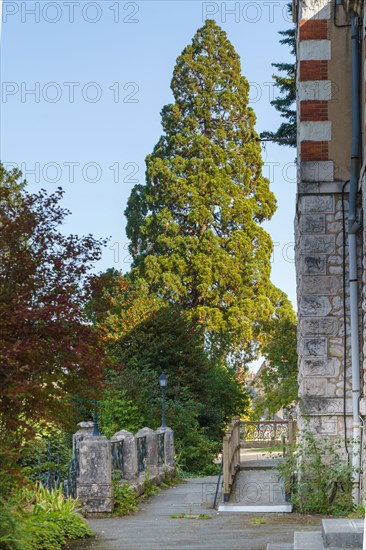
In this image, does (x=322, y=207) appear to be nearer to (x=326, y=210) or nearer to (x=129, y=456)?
(x=326, y=210)

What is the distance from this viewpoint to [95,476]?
46.4ft

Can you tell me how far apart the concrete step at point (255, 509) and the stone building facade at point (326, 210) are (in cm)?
120

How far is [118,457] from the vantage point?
16172mm

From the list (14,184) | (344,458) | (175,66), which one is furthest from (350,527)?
(175,66)

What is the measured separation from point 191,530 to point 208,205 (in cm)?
2732

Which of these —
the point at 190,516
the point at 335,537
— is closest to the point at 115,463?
the point at 190,516

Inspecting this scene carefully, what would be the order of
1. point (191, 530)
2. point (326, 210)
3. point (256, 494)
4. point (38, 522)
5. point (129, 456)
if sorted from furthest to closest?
point (129, 456)
point (256, 494)
point (326, 210)
point (191, 530)
point (38, 522)

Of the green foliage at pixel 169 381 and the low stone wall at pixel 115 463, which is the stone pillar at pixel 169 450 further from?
the green foliage at pixel 169 381

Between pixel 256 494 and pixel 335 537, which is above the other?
pixel 335 537

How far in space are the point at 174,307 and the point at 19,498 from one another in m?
21.0

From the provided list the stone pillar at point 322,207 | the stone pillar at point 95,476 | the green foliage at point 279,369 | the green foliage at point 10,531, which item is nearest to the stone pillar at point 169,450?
the green foliage at point 279,369

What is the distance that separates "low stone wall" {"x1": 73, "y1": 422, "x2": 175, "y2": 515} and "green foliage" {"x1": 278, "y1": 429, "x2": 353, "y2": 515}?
272cm

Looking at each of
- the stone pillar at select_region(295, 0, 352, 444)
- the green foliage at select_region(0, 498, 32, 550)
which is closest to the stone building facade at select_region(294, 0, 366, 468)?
the stone pillar at select_region(295, 0, 352, 444)

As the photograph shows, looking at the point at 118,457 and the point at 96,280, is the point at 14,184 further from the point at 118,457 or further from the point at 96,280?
the point at 96,280
